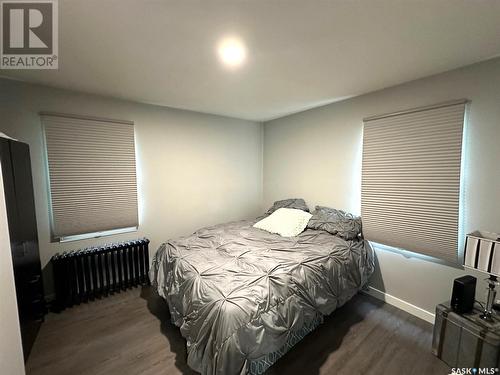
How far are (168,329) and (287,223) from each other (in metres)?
1.77

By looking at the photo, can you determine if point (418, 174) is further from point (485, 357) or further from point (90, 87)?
point (90, 87)

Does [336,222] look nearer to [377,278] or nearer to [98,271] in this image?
[377,278]

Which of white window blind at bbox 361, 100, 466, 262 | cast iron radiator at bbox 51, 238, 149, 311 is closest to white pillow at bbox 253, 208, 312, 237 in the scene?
white window blind at bbox 361, 100, 466, 262

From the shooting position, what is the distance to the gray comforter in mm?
1340

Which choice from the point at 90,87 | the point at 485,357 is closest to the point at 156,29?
the point at 90,87

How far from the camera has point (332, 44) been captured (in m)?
1.56

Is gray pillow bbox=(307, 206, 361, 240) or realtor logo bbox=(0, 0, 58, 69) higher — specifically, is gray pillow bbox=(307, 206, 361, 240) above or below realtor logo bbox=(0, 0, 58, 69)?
below

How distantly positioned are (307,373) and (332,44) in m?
2.47

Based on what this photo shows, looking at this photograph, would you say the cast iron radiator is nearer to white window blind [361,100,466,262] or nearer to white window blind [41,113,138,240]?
white window blind [41,113,138,240]

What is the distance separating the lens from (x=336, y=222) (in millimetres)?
2715

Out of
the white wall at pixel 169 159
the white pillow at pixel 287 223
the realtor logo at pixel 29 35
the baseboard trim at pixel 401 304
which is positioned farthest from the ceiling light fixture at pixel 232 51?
the baseboard trim at pixel 401 304

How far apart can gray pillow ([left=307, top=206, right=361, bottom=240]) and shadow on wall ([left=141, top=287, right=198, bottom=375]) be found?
191 centimetres

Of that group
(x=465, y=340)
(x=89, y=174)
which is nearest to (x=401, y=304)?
(x=465, y=340)

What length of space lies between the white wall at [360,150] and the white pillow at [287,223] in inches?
17.7
